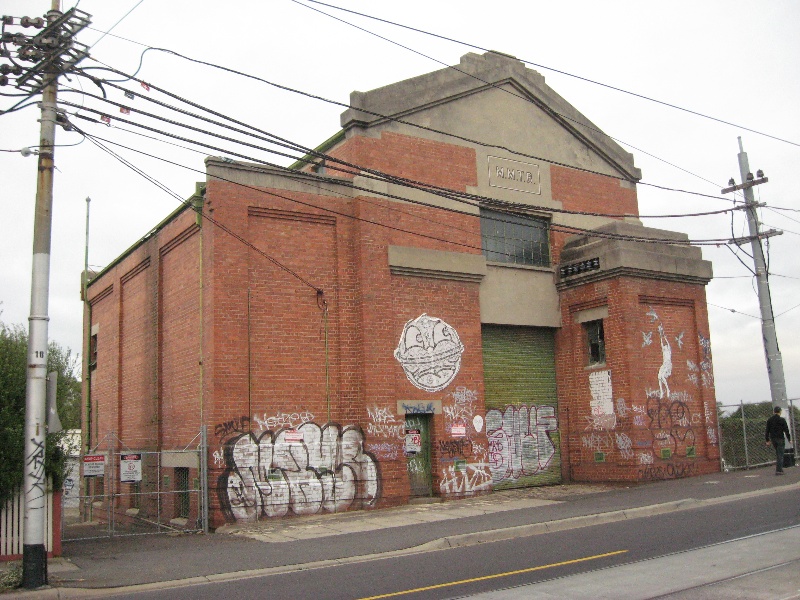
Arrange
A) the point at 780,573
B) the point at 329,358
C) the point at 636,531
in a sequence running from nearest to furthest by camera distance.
Result: the point at 780,573 → the point at 636,531 → the point at 329,358

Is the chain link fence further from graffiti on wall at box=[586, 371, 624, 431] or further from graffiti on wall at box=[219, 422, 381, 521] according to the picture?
graffiti on wall at box=[219, 422, 381, 521]

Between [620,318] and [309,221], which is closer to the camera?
[309,221]

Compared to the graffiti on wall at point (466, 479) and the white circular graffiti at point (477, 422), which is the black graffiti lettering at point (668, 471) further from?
the white circular graffiti at point (477, 422)

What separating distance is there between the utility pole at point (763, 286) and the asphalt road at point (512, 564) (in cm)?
804

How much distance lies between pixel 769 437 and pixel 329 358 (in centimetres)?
1163

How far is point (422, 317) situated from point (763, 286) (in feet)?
33.2

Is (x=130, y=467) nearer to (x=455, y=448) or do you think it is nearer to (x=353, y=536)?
(x=353, y=536)

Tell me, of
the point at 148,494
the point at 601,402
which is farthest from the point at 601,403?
the point at 148,494

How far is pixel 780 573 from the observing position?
31.2 ft

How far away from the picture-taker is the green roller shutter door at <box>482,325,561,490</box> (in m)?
20.9

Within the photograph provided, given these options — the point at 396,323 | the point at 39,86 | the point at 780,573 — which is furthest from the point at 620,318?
the point at 39,86

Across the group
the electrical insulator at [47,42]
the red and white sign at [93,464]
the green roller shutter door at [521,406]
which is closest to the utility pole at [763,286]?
the green roller shutter door at [521,406]

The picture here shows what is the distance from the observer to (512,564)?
1088cm

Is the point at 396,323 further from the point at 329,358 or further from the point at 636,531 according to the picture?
the point at 636,531
